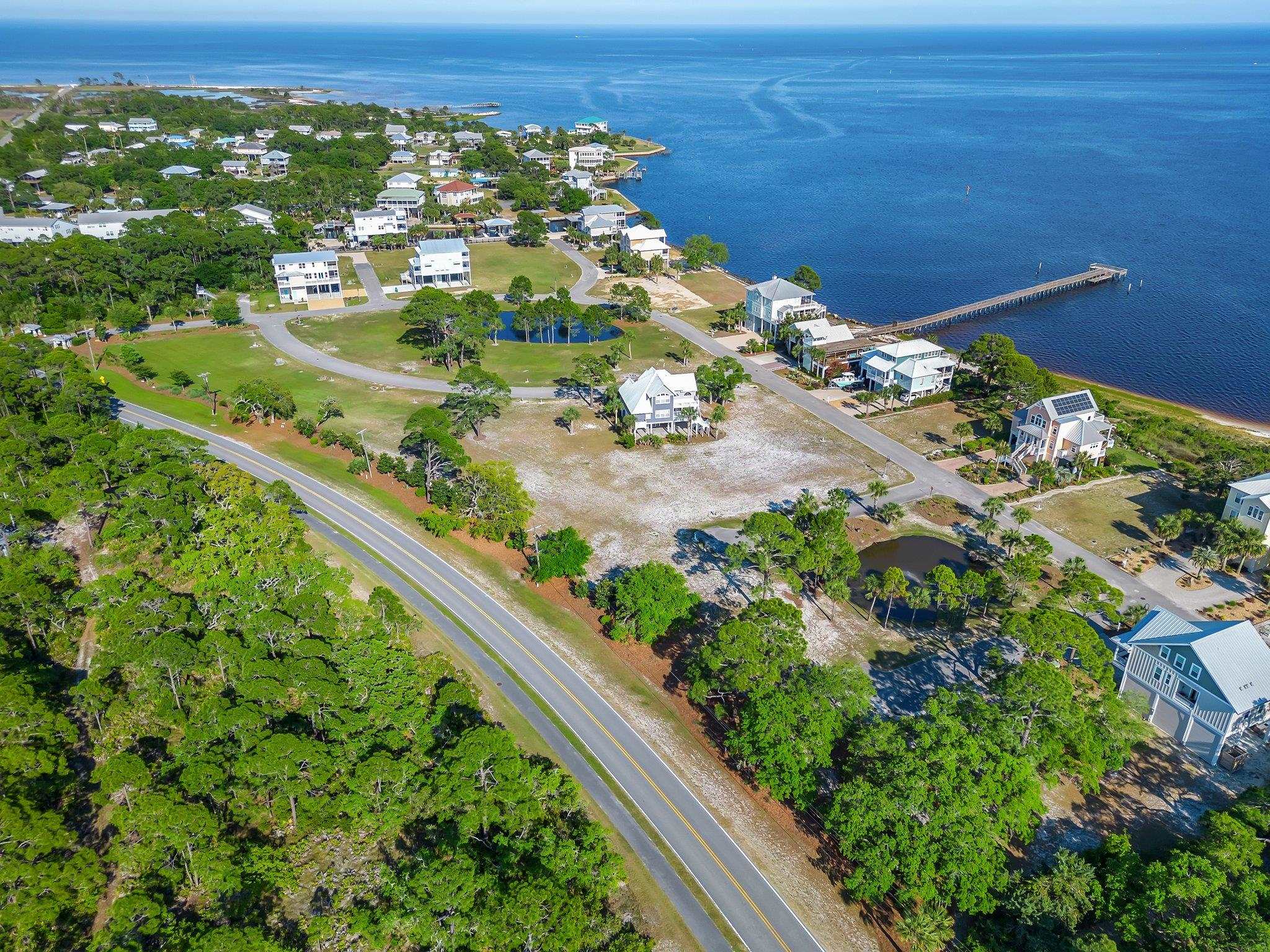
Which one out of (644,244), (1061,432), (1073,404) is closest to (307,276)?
(644,244)

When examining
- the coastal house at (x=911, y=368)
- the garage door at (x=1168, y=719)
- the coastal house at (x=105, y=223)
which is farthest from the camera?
the coastal house at (x=105, y=223)

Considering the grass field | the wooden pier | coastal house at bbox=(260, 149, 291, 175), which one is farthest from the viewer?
coastal house at bbox=(260, 149, 291, 175)

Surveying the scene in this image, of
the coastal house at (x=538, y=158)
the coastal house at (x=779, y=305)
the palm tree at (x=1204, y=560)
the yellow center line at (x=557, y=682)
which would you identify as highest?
the coastal house at (x=538, y=158)

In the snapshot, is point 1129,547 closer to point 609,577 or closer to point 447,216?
point 609,577

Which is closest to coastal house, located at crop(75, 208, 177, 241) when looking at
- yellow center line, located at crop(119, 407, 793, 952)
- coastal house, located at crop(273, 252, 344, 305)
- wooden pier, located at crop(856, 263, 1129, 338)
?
coastal house, located at crop(273, 252, 344, 305)

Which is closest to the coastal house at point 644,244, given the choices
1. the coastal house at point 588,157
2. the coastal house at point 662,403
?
the coastal house at point 662,403

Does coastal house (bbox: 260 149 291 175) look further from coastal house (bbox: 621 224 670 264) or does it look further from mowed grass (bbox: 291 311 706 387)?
mowed grass (bbox: 291 311 706 387)

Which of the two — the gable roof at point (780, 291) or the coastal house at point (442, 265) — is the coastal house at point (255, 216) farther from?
the gable roof at point (780, 291)
